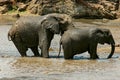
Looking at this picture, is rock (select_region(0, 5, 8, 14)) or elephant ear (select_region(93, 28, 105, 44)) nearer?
elephant ear (select_region(93, 28, 105, 44))

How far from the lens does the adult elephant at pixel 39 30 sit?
14.7m

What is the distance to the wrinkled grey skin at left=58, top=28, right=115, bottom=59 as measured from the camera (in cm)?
1429

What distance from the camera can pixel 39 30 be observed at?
14.9 meters

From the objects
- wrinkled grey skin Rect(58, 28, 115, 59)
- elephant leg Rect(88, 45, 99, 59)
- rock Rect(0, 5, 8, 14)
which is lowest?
rock Rect(0, 5, 8, 14)

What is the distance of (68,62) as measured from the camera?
1376 centimetres

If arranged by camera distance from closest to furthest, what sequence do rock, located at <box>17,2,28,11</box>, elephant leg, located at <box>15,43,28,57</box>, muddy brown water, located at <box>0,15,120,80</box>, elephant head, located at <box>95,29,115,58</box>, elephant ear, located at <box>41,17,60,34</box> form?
muddy brown water, located at <box>0,15,120,80</box> < elephant head, located at <box>95,29,115,58</box> < elephant ear, located at <box>41,17,60,34</box> < elephant leg, located at <box>15,43,28,57</box> < rock, located at <box>17,2,28,11</box>

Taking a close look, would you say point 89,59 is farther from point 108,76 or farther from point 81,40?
point 108,76

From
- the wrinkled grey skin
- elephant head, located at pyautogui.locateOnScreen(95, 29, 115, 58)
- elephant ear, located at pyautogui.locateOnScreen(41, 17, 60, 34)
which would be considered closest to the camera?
the wrinkled grey skin

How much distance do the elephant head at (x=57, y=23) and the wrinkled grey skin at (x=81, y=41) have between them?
0.89 ft

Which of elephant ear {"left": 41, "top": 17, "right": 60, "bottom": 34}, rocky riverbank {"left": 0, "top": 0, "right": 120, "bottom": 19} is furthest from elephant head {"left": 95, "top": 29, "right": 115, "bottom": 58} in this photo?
rocky riverbank {"left": 0, "top": 0, "right": 120, "bottom": 19}

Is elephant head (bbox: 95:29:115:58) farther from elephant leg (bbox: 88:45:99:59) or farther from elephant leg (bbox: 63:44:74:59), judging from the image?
elephant leg (bbox: 63:44:74:59)

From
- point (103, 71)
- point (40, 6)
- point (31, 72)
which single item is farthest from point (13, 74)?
point (40, 6)

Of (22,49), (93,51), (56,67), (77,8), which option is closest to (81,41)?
(93,51)

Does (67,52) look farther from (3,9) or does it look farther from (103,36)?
(3,9)
